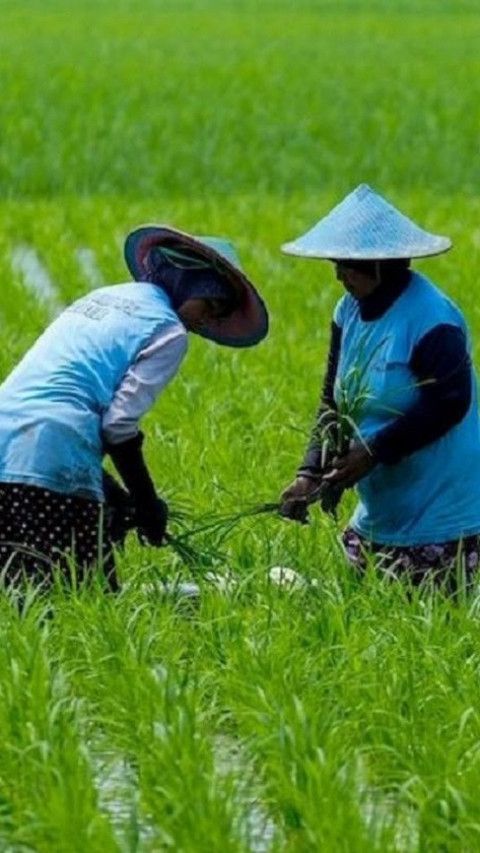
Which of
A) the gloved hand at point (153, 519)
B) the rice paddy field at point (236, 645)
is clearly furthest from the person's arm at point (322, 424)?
the gloved hand at point (153, 519)

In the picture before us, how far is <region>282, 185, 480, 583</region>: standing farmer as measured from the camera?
5309 mm

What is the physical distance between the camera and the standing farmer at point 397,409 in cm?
531

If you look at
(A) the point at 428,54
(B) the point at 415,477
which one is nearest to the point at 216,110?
(A) the point at 428,54

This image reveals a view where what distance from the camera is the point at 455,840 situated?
3.96 metres

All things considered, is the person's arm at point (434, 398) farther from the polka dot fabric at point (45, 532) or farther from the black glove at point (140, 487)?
the polka dot fabric at point (45, 532)

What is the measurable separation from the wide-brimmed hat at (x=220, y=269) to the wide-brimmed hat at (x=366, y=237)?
0.13 m

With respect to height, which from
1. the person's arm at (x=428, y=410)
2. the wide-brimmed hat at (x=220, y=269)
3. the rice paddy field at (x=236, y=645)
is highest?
the wide-brimmed hat at (x=220, y=269)

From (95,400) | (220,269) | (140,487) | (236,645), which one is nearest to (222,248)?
(220,269)

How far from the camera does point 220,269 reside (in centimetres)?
530

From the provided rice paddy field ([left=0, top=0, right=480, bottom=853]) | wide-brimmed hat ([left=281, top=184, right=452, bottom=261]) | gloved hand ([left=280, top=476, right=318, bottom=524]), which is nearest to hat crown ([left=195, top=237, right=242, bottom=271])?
wide-brimmed hat ([left=281, top=184, right=452, bottom=261])

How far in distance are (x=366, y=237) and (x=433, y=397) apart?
1.18 feet

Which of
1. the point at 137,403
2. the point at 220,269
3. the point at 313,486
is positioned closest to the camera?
the point at 137,403

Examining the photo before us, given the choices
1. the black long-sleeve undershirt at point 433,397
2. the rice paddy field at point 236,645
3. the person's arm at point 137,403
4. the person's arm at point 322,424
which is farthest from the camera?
the person's arm at point 322,424

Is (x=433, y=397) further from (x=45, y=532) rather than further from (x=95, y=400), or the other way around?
(x=45, y=532)
